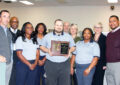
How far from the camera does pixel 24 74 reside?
Result: 392cm

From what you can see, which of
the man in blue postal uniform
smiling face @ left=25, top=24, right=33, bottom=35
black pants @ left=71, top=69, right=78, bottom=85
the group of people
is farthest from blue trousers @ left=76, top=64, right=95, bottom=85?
smiling face @ left=25, top=24, right=33, bottom=35

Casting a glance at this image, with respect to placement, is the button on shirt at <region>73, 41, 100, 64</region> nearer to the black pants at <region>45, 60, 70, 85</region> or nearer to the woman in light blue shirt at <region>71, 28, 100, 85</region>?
the woman in light blue shirt at <region>71, 28, 100, 85</region>

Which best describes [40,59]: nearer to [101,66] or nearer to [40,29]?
[40,29]

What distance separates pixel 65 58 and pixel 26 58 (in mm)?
844

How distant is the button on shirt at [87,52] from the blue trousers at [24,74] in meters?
0.96

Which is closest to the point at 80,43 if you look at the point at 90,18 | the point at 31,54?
the point at 31,54

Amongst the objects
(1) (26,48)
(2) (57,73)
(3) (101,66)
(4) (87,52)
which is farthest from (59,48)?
(3) (101,66)

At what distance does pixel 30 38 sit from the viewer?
4105 millimetres

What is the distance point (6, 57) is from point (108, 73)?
2033 mm

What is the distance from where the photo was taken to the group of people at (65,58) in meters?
3.62

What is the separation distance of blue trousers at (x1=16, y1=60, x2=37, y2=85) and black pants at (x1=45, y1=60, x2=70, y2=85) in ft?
1.72

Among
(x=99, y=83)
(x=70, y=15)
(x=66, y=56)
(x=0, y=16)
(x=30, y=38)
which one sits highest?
(x=70, y=15)

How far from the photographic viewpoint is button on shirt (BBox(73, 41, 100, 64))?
3869 millimetres

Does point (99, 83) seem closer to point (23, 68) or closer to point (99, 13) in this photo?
point (23, 68)
